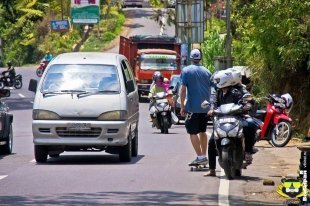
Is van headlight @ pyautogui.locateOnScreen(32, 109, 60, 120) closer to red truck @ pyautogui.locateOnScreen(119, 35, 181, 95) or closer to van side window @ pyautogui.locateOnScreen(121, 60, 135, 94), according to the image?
van side window @ pyautogui.locateOnScreen(121, 60, 135, 94)

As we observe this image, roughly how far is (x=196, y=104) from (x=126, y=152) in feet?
7.60

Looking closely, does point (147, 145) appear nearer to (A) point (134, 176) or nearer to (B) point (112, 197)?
(A) point (134, 176)

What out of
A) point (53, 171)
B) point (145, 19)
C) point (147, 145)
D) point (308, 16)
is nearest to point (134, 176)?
point (53, 171)

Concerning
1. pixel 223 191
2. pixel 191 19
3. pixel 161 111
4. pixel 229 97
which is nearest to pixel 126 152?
pixel 229 97

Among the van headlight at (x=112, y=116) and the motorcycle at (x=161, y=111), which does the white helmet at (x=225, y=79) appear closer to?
the van headlight at (x=112, y=116)

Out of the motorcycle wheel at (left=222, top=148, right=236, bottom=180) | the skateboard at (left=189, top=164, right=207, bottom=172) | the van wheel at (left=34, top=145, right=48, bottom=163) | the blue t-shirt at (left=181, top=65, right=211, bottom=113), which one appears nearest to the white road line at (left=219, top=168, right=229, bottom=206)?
the motorcycle wheel at (left=222, top=148, right=236, bottom=180)

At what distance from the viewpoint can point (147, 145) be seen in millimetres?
24797

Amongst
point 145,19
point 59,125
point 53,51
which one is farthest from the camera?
point 145,19

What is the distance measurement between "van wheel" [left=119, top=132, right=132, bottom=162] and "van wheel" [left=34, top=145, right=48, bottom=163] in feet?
4.35

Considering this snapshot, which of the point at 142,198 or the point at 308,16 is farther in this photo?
the point at 308,16

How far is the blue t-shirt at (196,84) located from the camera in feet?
58.6

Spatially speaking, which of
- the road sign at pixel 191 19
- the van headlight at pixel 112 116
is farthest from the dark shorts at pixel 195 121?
the road sign at pixel 191 19

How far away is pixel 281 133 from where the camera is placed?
24.1 m

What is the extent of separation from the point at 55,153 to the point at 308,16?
792 cm
